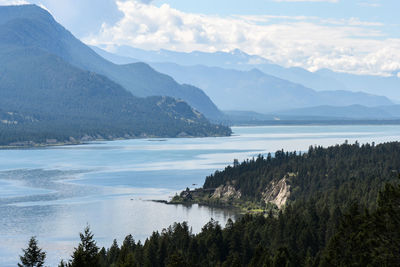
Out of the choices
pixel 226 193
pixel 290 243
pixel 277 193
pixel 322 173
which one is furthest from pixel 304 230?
pixel 226 193

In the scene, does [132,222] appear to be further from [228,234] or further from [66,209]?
[228,234]

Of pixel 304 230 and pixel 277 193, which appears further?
pixel 277 193

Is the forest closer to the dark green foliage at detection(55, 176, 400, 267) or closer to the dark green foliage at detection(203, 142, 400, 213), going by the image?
the dark green foliage at detection(55, 176, 400, 267)

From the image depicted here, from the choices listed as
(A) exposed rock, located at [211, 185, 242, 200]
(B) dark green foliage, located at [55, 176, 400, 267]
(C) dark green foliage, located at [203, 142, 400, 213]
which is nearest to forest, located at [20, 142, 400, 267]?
(B) dark green foliage, located at [55, 176, 400, 267]

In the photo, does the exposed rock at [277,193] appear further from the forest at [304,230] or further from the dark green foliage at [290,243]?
the dark green foliage at [290,243]

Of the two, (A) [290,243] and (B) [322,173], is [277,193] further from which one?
(A) [290,243]

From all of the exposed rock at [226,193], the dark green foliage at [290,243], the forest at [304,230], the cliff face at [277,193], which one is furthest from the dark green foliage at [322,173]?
the dark green foliage at [290,243]

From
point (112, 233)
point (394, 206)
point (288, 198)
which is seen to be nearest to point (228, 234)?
point (112, 233)
